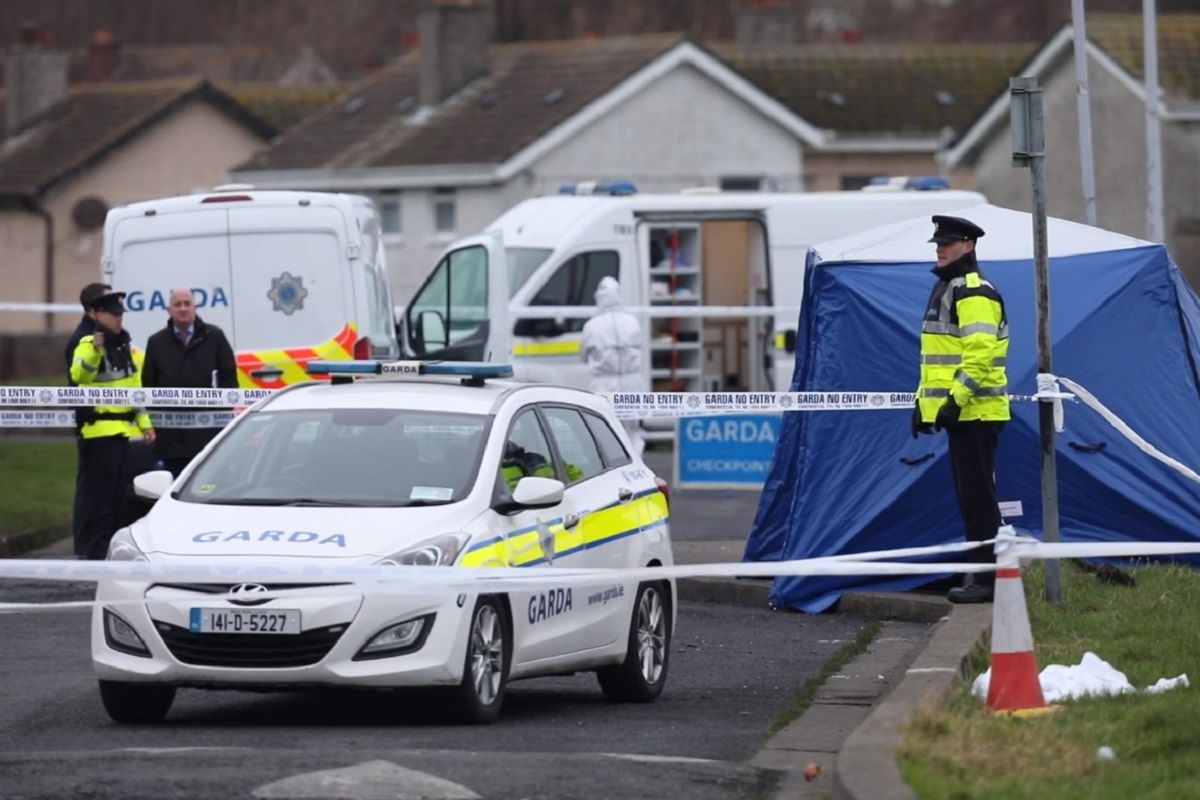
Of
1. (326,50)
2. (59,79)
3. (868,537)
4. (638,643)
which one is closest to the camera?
(638,643)

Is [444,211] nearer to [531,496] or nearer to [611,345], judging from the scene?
[611,345]

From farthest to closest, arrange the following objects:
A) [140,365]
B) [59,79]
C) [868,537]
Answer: [59,79] → [140,365] → [868,537]

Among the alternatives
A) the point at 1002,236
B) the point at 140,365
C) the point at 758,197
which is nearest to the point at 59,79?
the point at 758,197

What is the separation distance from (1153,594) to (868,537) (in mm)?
1994

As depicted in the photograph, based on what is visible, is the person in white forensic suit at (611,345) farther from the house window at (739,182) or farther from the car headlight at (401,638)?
the house window at (739,182)

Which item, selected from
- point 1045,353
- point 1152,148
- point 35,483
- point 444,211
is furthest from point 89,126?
point 1045,353

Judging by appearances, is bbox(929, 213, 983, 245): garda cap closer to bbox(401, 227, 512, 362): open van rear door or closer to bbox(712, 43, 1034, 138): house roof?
bbox(401, 227, 512, 362): open van rear door

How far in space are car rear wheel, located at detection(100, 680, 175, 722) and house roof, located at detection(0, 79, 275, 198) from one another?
39895 mm

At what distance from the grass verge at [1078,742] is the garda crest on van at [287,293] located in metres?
7.85

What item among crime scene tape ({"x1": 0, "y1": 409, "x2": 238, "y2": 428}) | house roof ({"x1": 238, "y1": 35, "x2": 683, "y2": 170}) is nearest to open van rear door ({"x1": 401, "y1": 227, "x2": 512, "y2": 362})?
crime scene tape ({"x1": 0, "y1": 409, "x2": 238, "y2": 428})

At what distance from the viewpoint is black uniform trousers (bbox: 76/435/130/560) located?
1484 cm

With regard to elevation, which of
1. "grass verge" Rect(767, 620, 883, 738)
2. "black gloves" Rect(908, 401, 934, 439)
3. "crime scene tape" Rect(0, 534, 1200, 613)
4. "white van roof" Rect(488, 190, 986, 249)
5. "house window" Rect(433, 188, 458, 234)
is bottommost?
"grass verge" Rect(767, 620, 883, 738)

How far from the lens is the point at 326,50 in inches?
3024

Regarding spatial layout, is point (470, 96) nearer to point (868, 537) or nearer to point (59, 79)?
point (59, 79)
